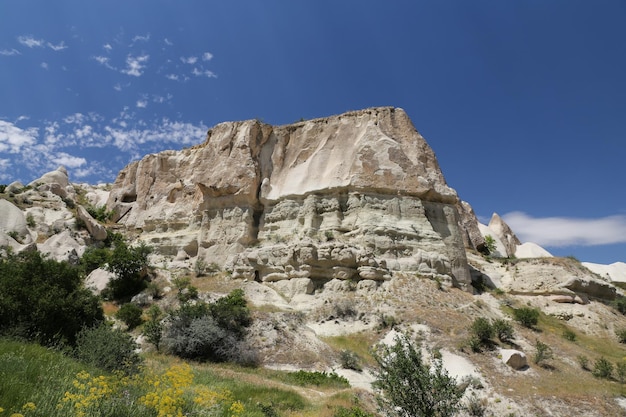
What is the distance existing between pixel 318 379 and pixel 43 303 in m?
9.80

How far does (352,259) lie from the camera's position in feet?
80.2

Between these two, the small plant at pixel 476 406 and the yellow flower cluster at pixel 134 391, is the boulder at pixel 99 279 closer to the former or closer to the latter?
the yellow flower cluster at pixel 134 391

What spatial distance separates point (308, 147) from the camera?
1298 inches

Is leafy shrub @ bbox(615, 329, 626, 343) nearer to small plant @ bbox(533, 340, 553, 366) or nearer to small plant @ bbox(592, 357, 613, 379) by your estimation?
small plant @ bbox(592, 357, 613, 379)

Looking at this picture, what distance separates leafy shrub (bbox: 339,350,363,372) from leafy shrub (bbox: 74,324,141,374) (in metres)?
8.43

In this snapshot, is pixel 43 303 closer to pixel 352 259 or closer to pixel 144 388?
pixel 144 388

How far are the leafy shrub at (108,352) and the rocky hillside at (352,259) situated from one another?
7032 mm

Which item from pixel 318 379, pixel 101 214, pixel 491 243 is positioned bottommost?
pixel 318 379

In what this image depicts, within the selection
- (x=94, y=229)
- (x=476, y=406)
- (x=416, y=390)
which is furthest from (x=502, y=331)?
(x=94, y=229)

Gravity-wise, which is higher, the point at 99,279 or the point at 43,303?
the point at 99,279

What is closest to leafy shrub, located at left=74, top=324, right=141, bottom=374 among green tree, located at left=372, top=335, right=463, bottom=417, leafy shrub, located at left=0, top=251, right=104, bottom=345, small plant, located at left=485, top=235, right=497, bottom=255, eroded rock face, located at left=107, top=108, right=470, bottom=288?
leafy shrub, located at left=0, top=251, right=104, bottom=345

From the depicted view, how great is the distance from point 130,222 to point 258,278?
792 inches

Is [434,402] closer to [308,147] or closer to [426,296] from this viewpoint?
[426,296]

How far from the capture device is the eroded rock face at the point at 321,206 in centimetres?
2536
